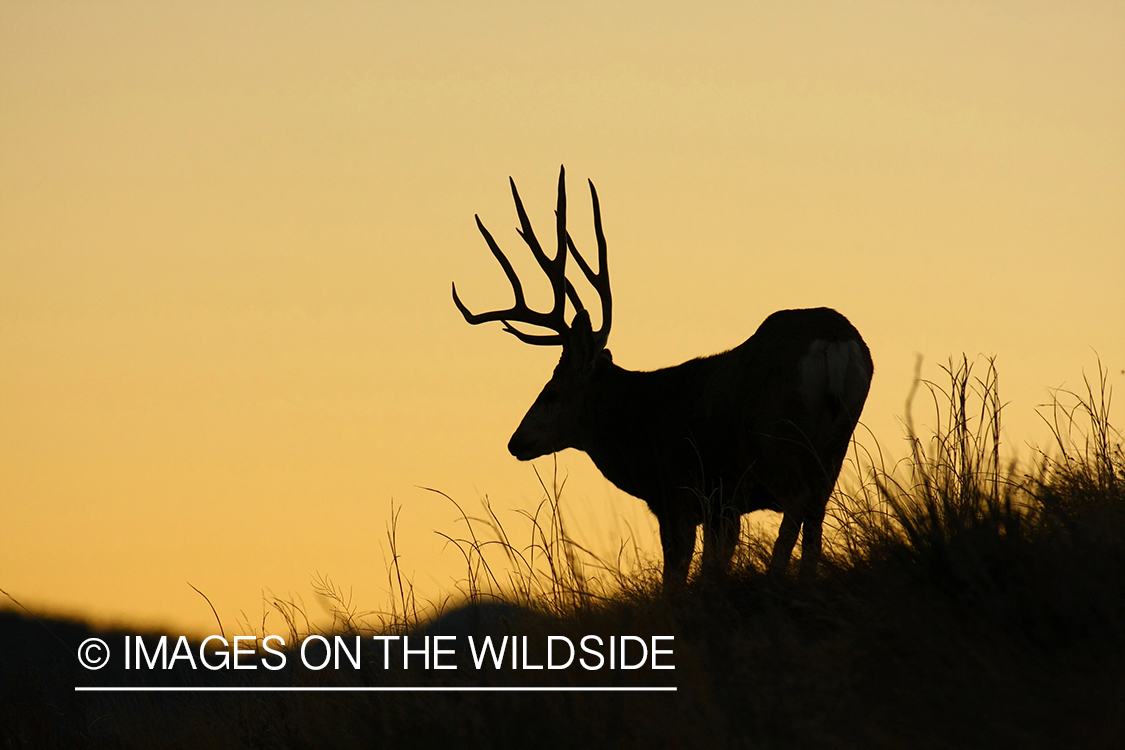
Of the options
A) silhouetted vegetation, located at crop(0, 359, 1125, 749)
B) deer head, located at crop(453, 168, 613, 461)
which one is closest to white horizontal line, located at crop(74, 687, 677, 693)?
silhouetted vegetation, located at crop(0, 359, 1125, 749)

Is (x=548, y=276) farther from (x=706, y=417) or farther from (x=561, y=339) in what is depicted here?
(x=706, y=417)

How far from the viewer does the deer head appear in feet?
32.0

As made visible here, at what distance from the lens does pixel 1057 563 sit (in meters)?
4.51

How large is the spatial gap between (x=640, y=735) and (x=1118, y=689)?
1.59 metres

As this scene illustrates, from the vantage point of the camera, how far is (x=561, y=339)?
9812mm

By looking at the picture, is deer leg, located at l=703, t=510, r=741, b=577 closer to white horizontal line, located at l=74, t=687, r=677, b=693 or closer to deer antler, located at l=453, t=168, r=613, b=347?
white horizontal line, located at l=74, t=687, r=677, b=693

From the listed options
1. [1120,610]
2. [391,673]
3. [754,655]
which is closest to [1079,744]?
[1120,610]

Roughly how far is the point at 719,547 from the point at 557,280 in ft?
12.8

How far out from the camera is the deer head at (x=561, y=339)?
32.0 feet

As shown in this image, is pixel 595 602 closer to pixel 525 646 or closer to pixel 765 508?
pixel 525 646

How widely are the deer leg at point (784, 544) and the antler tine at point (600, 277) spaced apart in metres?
3.37

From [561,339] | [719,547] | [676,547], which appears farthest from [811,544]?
[561,339]

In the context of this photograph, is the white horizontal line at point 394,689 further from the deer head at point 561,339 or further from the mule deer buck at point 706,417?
the deer head at point 561,339

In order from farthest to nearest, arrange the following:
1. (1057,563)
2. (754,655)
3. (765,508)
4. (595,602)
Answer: (765,508)
(595,602)
(754,655)
(1057,563)
